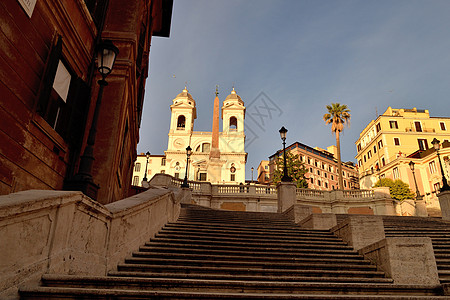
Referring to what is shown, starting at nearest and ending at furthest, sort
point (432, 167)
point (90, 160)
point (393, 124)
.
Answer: point (90, 160) < point (432, 167) < point (393, 124)

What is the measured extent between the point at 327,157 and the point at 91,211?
9665cm

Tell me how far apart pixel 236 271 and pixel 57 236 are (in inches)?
134

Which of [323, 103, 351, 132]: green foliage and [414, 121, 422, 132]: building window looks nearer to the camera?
[323, 103, 351, 132]: green foliage

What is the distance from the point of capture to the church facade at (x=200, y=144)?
255ft

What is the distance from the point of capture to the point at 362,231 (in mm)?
8609

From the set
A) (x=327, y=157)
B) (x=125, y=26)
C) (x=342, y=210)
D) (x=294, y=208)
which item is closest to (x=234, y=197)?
(x=342, y=210)

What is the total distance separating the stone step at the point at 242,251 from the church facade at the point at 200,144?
65274 mm

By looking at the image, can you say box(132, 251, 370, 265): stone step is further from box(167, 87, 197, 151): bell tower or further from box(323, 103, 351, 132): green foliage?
box(167, 87, 197, 151): bell tower

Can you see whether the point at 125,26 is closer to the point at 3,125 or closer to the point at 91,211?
the point at 3,125

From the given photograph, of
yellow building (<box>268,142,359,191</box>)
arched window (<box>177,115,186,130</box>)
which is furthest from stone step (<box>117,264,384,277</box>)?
arched window (<box>177,115,186,130</box>)

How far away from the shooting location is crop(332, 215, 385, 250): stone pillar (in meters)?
8.47

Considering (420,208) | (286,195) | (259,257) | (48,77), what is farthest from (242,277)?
A: (420,208)

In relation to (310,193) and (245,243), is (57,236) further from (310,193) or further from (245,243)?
(310,193)

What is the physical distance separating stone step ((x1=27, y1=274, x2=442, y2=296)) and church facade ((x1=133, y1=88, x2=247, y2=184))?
6815 centimetres
